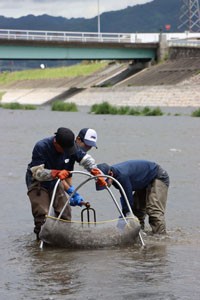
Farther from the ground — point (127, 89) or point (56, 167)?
point (56, 167)

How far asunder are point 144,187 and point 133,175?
630mm

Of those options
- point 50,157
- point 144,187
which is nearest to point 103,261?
point 50,157

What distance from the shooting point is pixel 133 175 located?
11.9m

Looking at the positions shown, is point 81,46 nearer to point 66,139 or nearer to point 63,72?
point 63,72

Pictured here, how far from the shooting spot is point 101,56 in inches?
3383

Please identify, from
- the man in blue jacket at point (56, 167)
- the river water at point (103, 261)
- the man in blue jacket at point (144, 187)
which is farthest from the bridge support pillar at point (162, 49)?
the man in blue jacket at point (56, 167)

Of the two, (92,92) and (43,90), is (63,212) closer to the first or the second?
(92,92)

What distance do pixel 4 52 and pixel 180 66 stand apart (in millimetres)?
18857

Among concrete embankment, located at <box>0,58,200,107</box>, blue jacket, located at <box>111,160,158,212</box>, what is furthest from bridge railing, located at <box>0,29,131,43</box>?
blue jacket, located at <box>111,160,158,212</box>

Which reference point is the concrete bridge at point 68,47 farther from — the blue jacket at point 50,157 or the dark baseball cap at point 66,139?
the dark baseball cap at point 66,139

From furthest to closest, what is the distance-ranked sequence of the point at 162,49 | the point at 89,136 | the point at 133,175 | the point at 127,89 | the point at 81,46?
the point at 162,49 → the point at 81,46 → the point at 127,89 → the point at 133,175 → the point at 89,136

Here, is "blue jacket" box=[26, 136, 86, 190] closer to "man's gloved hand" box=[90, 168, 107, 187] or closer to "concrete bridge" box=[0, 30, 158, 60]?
"man's gloved hand" box=[90, 168, 107, 187]

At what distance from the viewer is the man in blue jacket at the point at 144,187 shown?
38.1 ft

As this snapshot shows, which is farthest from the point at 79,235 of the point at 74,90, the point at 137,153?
the point at 74,90
